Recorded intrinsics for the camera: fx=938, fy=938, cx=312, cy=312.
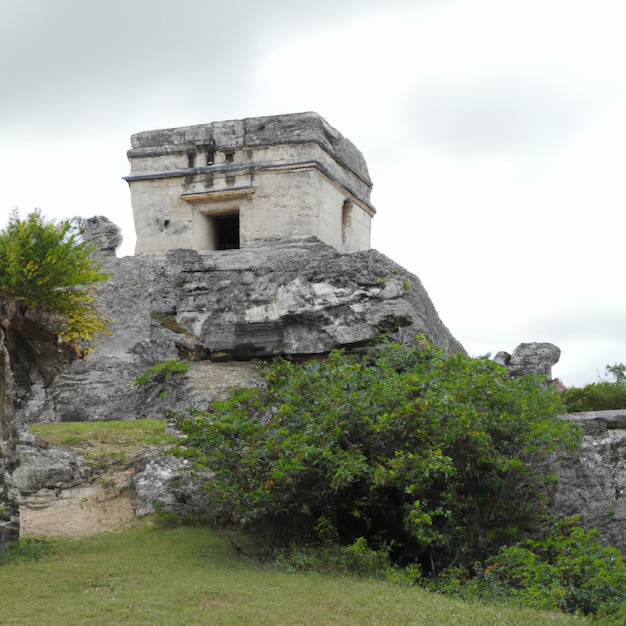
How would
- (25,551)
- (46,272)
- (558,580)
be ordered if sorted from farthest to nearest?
(46,272), (25,551), (558,580)

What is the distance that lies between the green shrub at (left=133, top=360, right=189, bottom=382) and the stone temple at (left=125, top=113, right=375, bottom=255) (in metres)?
2.48

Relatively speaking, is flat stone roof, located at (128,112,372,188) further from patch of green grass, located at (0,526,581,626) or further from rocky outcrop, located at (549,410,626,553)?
patch of green grass, located at (0,526,581,626)

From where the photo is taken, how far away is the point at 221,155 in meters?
13.5

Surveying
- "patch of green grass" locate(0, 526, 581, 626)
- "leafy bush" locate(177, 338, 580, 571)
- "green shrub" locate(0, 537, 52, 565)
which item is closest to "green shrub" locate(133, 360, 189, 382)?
"leafy bush" locate(177, 338, 580, 571)

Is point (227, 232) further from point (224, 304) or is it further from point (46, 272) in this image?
point (46, 272)

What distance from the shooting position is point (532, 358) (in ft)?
44.1

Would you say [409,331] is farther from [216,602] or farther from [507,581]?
[216,602]

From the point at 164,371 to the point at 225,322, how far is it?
104cm

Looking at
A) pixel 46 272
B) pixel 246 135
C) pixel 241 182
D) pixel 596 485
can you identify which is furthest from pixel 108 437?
pixel 246 135

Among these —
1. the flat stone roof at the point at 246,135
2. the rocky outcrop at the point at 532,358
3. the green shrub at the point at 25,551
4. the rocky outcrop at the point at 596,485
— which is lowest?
the green shrub at the point at 25,551

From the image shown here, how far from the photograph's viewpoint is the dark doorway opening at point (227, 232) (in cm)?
1445

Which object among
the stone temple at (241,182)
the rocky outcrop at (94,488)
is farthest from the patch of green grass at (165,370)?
the stone temple at (241,182)

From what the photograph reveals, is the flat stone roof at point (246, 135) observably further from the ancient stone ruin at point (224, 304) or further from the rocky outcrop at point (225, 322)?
the rocky outcrop at point (225, 322)

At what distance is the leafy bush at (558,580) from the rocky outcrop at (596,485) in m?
1.24
